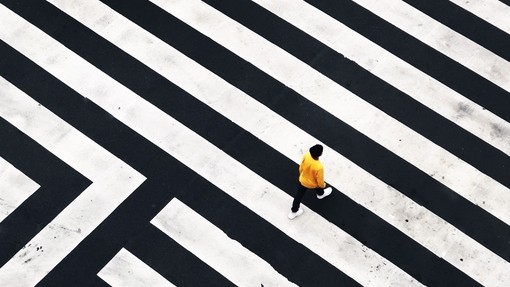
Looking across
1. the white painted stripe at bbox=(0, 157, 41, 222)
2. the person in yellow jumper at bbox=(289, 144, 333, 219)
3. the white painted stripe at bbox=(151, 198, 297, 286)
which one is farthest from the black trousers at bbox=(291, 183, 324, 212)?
the white painted stripe at bbox=(0, 157, 41, 222)

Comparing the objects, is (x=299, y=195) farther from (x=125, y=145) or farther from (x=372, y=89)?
(x=125, y=145)

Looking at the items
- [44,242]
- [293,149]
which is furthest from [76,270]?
[293,149]

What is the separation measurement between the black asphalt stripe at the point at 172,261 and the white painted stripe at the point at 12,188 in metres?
1.92

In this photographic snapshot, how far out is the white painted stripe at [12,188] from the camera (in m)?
10.4

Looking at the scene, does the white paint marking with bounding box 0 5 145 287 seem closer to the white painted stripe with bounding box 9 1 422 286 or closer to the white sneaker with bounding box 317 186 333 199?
the white painted stripe with bounding box 9 1 422 286

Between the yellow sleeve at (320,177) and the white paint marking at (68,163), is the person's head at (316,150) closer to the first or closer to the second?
the yellow sleeve at (320,177)

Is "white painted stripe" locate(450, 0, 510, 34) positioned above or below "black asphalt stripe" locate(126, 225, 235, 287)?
above

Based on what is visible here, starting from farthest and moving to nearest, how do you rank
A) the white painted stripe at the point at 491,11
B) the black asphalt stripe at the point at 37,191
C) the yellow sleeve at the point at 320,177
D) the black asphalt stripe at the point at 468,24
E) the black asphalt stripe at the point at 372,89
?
the white painted stripe at the point at 491,11 < the black asphalt stripe at the point at 468,24 < the black asphalt stripe at the point at 372,89 < the black asphalt stripe at the point at 37,191 < the yellow sleeve at the point at 320,177

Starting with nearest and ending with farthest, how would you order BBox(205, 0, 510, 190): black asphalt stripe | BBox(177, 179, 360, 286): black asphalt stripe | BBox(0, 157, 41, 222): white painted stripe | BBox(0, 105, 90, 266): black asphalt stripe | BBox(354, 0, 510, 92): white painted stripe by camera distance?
BBox(177, 179, 360, 286): black asphalt stripe → BBox(0, 105, 90, 266): black asphalt stripe → BBox(0, 157, 41, 222): white painted stripe → BBox(205, 0, 510, 190): black asphalt stripe → BBox(354, 0, 510, 92): white painted stripe

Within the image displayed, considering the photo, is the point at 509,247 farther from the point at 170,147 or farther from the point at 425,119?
the point at 170,147

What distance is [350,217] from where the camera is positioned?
34.0ft

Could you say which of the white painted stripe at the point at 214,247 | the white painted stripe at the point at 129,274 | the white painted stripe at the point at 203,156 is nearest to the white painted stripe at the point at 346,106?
the white painted stripe at the point at 203,156

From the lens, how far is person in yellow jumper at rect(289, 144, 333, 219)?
9.21 m

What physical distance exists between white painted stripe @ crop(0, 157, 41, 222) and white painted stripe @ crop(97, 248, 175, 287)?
1.83 metres
